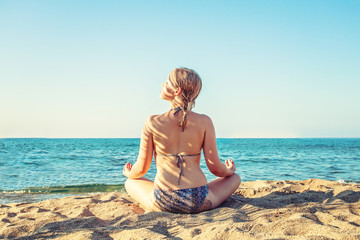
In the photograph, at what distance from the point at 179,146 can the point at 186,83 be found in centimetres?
68

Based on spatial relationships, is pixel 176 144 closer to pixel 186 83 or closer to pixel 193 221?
pixel 186 83

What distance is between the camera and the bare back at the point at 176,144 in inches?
117

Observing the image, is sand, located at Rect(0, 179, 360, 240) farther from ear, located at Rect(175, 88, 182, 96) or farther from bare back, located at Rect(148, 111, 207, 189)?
ear, located at Rect(175, 88, 182, 96)

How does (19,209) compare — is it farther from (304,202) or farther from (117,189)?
(304,202)

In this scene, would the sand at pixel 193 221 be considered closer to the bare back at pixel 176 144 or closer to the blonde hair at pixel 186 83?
the bare back at pixel 176 144

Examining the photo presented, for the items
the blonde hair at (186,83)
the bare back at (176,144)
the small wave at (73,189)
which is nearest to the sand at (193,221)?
the bare back at (176,144)

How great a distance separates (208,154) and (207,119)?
1.31 feet

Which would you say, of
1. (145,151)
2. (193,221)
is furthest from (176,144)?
(193,221)

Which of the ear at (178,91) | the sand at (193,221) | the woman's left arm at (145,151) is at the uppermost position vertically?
the ear at (178,91)

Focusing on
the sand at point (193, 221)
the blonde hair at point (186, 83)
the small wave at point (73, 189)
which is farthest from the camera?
the small wave at point (73, 189)

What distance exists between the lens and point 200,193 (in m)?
3.08

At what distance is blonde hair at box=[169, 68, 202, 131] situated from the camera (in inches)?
115

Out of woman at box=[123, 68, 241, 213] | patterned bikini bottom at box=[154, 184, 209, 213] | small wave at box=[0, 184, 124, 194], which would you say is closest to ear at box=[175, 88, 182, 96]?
woman at box=[123, 68, 241, 213]

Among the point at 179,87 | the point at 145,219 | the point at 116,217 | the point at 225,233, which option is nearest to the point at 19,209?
the point at 116,217
